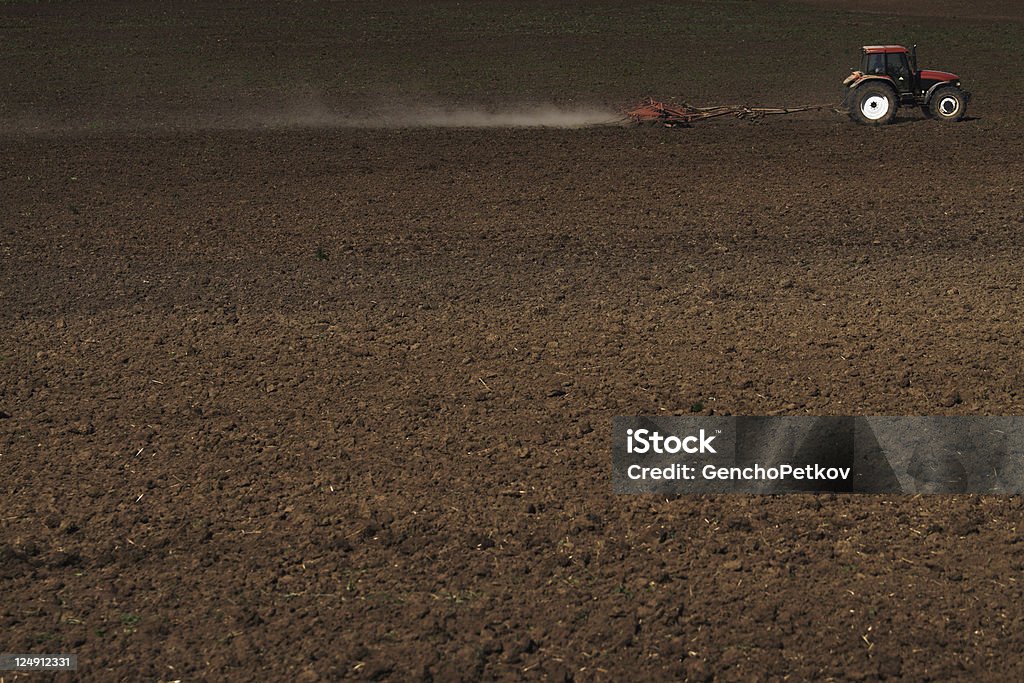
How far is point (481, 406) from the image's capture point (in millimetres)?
7734

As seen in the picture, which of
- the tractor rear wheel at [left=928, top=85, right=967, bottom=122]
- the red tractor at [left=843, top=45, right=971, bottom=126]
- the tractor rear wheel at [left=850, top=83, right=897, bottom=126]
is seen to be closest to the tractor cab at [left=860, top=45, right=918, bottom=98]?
the red tractor at [left=843, top=45, right=971, bottom=126]

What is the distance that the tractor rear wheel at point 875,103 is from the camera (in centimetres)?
1997

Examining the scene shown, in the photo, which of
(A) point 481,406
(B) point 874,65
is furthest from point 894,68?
(A) point 481,406

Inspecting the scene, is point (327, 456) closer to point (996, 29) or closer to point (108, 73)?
point (108, 73)

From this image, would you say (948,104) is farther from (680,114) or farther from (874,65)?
(680,114)

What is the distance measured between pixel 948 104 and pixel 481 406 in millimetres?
16046

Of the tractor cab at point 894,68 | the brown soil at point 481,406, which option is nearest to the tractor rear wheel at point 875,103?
the tractor cab at point 894,68

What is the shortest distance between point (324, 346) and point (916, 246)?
6.68 meters

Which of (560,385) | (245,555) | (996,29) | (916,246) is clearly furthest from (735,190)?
(996,29)

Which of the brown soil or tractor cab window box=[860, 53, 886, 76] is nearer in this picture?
the brown soil

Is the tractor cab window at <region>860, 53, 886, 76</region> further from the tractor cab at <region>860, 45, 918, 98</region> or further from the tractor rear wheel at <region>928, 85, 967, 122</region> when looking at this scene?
the tractor rear wheel at <region>928, 85, 967, 122</region>

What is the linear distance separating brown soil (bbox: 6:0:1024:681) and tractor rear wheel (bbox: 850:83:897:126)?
177 inches

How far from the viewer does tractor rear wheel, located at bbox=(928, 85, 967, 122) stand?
2027cm

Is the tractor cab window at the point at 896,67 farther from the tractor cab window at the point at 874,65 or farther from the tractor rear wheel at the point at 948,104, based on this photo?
the tractor rear wheel at the point at 948,104
